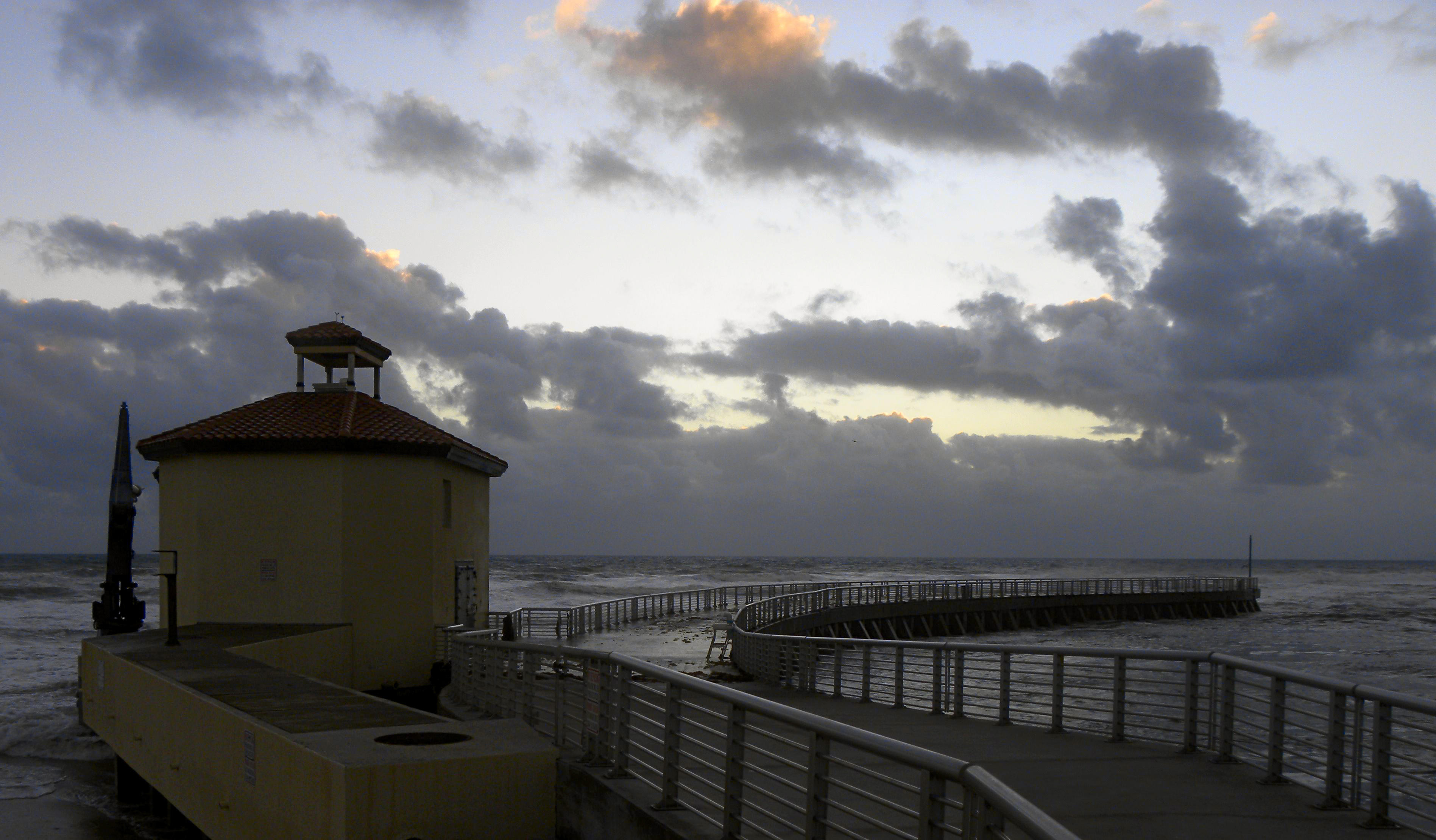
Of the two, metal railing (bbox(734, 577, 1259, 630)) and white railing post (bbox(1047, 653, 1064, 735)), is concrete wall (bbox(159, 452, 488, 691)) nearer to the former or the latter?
metal railing (bbox(734, 577, 1259, 630))

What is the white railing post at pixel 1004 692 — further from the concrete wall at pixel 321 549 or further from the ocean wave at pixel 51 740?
the ocean wave at pixel 51 740

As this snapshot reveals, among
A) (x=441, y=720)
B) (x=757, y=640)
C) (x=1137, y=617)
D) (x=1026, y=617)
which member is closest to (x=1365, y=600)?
(x=1137, y=617)

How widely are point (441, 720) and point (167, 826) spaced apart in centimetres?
904

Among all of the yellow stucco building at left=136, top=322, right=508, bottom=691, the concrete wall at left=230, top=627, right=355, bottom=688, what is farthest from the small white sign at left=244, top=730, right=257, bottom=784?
the yellow stucco building at left=136, top=322, right=508, bottom=691

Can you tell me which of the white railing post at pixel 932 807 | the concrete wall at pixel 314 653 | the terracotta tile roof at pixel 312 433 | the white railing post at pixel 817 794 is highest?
the terracotta tile roof at pixel 312 433

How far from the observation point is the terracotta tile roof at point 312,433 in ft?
72.8

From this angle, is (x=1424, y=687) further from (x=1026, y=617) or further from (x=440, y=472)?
(x=440, y=472)

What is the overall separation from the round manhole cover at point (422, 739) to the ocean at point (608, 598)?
12.0 metres

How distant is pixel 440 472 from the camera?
23734 millimetres

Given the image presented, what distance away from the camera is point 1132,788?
8.97 meters

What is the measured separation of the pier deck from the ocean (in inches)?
596

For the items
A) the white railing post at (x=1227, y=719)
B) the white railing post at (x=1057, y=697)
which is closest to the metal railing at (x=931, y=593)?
the white railing post at (x=1057, y=697)

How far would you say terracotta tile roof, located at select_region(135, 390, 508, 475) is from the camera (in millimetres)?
22188

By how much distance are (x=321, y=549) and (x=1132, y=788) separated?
17.1 m
